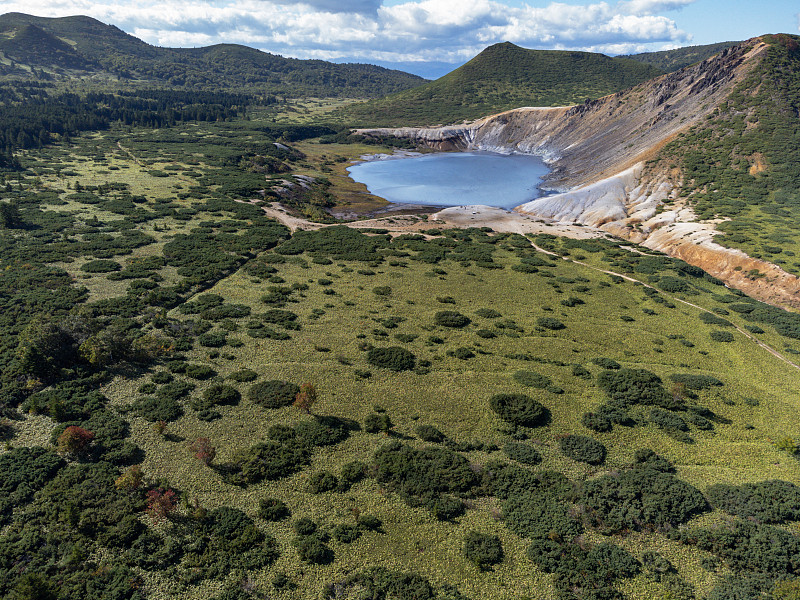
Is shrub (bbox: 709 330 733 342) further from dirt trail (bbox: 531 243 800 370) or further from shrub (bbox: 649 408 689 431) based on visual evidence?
shrub (bbox: 649 408 689 431)

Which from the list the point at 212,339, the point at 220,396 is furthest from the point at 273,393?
the point at 212,339

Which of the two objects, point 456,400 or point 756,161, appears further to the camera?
point 756,161

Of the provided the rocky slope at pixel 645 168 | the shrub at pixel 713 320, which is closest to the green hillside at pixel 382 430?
the shrub at pixel 713 320

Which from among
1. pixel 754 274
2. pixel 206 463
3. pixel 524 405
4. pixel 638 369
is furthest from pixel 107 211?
pixel 754 274

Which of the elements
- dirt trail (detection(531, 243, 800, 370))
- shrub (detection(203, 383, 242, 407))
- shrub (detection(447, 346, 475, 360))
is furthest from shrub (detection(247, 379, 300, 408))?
dirt trail (detection(531, 243, 800, 370))

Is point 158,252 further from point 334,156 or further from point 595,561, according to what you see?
point 334,156

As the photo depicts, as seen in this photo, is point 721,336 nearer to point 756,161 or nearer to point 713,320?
point 713,320

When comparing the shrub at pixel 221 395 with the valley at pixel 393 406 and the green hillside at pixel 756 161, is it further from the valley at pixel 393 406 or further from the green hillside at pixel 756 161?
the green hillside at pixel 756 161
